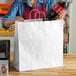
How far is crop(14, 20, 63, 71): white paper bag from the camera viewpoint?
1.41m

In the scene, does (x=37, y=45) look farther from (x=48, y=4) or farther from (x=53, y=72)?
(x=48, y=4)

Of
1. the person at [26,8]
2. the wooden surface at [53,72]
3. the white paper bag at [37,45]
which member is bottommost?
the wooden surface at [53,72]

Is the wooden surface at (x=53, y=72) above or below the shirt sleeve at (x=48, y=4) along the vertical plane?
below

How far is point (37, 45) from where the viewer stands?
4.75 feet

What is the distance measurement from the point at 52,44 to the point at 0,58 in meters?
0.41

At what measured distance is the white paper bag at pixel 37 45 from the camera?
1409mm

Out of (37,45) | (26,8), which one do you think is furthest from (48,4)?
(37,45)

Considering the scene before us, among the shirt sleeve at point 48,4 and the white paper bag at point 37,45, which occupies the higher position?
the shirt sleeve at point 48,4

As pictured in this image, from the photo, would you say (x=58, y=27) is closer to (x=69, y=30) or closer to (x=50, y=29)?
(x=50, y=29)

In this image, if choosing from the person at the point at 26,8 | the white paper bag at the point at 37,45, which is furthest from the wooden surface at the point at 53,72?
the person at the point at 26,8

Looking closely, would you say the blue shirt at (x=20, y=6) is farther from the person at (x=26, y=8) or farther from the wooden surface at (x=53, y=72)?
the wooden surface at (x=53, y=72)

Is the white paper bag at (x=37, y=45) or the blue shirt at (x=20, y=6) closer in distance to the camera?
the white paper bag at (x=37, y=45)

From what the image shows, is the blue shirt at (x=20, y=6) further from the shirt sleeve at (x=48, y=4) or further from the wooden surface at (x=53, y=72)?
the wooden surface at (x=53, y=72)

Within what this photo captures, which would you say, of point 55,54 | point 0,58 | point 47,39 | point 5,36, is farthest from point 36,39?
point 5,36
